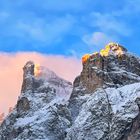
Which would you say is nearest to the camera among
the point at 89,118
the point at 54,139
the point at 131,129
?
the point at 131,129

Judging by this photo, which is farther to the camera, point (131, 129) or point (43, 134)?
point (43, 134)

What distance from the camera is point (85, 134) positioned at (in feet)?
566

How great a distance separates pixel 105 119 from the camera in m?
171

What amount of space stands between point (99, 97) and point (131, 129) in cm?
1649

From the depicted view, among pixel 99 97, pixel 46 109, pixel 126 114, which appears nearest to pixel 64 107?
pixel 46 109

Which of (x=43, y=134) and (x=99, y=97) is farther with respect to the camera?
(x=43, y=134)

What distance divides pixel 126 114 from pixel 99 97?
12.7 metres

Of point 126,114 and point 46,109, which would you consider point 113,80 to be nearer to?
point 46,109

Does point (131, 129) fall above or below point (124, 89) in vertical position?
below

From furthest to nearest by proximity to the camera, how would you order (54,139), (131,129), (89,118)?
(54,139) < (89,118) < (131,129)

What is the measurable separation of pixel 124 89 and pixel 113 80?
1740 centimetres

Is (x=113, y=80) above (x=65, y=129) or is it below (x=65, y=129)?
above

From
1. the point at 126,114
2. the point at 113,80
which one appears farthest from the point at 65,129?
the point at 126,114

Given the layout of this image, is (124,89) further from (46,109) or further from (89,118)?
(46,109)
